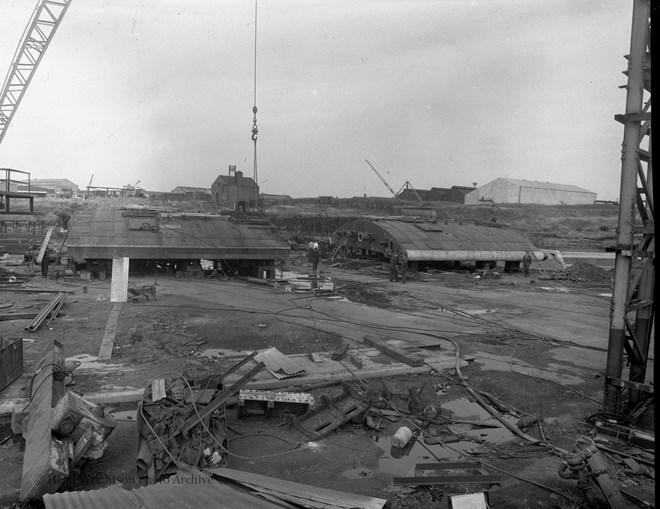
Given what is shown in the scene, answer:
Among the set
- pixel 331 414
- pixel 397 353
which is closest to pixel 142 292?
pixel 397 353

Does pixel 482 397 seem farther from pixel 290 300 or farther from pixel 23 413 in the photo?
pixel 290 300

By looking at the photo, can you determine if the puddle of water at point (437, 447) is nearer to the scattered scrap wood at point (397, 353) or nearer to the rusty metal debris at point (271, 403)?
the rusty metal debris at point (271, 403)

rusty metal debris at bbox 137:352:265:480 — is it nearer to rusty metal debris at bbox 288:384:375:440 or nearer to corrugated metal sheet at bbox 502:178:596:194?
rusty metal debris at bbox 288:384:375:440

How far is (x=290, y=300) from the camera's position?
17031 millimetres

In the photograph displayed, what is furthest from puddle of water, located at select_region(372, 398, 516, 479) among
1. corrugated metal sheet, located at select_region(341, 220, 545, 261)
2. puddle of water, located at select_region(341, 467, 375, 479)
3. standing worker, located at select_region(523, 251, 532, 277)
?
standing worker, located at select_region(523, 251, 532, 277)

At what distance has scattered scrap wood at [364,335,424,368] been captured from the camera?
9930 mm

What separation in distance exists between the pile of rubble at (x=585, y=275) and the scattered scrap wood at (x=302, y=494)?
2341 centimetres

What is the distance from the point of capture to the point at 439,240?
2691 cm

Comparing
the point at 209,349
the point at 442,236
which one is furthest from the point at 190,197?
the point at 209,349

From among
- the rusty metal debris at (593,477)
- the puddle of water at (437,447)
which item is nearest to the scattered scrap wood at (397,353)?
the puddle of water at (437,447)

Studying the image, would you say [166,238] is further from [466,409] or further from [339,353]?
[466,409]

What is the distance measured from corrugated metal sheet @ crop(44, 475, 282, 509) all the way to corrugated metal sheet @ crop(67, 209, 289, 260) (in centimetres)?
1675

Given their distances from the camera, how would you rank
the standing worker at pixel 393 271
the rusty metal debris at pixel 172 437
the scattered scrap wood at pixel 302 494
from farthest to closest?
the standing worker at pixel 393 271
the rusty metal debris at pixel 172 437
the scattered scrap wood at pixel 302 494

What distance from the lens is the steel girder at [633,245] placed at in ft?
23.0
